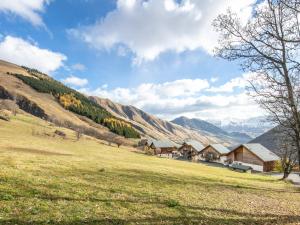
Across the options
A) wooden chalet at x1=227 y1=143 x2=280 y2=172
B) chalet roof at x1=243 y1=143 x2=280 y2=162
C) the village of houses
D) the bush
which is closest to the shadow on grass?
the bush

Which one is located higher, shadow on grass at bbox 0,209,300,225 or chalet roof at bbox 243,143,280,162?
chalet roof at bbox 243,143,280,162

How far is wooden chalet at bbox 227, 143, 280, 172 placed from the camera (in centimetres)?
11156

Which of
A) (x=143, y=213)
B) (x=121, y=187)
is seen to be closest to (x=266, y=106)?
(x=121, y=187)

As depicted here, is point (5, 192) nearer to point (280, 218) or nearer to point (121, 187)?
point (121, 187)

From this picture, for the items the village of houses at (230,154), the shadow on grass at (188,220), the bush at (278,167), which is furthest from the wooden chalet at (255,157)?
the shadow on grass at (188,220)

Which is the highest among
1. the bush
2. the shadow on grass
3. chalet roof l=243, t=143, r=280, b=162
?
chalet roof l=243, t=143, r=280, b=162

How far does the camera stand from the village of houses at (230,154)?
112062mm

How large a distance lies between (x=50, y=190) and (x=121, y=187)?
5551mm

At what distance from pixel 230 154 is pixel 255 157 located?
16.3 m

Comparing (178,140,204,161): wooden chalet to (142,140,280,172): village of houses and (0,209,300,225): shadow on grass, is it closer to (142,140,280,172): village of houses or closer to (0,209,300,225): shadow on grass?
(142,140,280,172): village of houses

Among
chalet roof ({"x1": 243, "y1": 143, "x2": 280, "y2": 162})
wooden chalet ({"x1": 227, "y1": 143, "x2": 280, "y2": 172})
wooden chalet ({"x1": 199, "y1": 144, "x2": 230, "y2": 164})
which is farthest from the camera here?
wooden chalet ({"x1": 199, "y1": 144, "x2": 230, "y2": 164})

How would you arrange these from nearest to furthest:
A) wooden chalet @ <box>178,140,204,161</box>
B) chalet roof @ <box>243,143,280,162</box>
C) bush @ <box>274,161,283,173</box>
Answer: bush @ <box>274,161,283,173</box>, chalet roof @ <box>243,143,280,162</box>, wooden chalet @ <box>178,140,204,161</box>

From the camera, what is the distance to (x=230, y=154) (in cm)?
12938

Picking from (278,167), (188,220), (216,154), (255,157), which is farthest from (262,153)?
(188,220)
